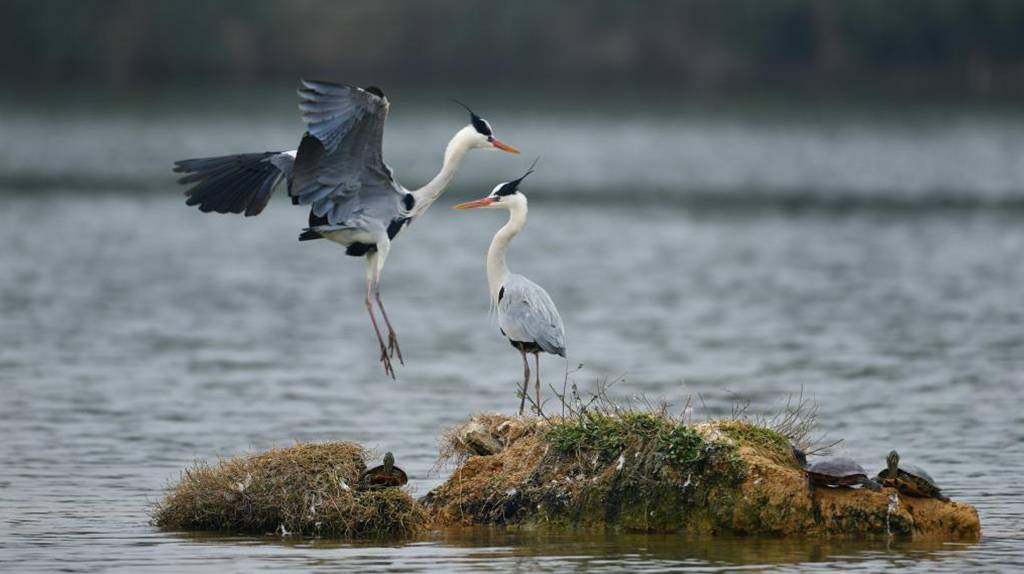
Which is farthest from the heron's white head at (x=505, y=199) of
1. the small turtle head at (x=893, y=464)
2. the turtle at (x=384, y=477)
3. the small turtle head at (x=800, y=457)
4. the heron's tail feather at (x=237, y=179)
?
the small turtle head at (x=893, y=464)

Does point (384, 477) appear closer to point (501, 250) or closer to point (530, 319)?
point (530, 319)

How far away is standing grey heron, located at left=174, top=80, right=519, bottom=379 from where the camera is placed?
14.3 m

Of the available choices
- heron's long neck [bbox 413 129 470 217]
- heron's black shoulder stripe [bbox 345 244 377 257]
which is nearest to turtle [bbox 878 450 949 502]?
heron's long neck [bbox 413 129 470 217]

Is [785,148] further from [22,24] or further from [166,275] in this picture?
[22,24]

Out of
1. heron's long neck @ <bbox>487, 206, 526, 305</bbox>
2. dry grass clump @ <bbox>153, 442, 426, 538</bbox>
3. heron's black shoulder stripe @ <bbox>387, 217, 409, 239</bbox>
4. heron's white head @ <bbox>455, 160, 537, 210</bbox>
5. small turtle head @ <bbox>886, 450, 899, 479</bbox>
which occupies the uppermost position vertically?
heron's white head @ <bbox>455, 160, 537, 210</bbox>

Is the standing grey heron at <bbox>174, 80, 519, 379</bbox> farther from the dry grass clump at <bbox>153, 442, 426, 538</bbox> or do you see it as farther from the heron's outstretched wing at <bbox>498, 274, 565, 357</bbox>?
the dry grass clump at <bbox>153, 442, 426, 538</bbox>

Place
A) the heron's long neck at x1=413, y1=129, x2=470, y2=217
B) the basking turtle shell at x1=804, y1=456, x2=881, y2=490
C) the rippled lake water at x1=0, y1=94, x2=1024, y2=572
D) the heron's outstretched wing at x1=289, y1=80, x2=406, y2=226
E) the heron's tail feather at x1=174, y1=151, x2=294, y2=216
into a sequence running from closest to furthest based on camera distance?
the basking turtle shell at x1=804, y1=456, x2=881, y2=490
the rippled lake water at x1=0, y1=94, x2=1024, y2=572
the heron's outstretched wing at x1=289, y1=80, x2=406, y2=226
the heron's long neck at x1=413, y1=129, x2=470, y2=217
the heron's tail feather at x1=174, y1=151, x2=294, y2=216

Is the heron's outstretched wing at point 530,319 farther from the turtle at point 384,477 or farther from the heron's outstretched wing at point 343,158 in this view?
the turtle at point 384,477

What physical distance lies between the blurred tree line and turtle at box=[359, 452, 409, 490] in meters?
86.1

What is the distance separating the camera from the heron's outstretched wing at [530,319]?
14.0 m

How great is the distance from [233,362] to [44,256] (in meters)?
14.2

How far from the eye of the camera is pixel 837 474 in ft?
40.2

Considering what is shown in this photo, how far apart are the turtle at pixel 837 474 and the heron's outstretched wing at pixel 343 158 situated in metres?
4.19

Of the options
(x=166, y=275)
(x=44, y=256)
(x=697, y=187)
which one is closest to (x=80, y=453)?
(x=166, y=275)
